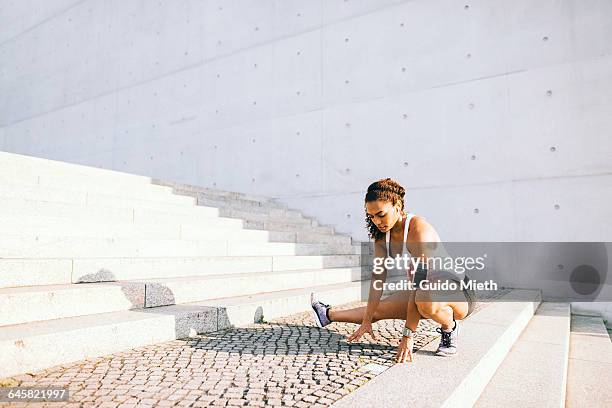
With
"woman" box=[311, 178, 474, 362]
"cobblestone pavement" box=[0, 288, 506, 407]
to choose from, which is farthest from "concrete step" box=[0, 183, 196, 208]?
"woman" box=[311, 178, 474, 362]

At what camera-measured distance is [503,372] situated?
278cm

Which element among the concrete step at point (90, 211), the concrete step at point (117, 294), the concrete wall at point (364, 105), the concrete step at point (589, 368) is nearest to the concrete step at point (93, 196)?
the concrete step at point (90, 211)

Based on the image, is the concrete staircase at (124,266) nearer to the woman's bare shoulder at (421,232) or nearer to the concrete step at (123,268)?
the concrete step at (123,268)

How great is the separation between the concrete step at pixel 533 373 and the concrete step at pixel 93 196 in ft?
13.5

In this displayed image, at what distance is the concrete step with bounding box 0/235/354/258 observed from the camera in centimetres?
305

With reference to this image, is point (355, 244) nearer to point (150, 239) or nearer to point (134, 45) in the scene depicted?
point (150, 239)

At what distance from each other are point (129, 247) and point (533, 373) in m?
3.50

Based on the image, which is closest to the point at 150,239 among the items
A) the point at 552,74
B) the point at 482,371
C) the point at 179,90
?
the point at 482,371

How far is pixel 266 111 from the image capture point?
30.8 feet

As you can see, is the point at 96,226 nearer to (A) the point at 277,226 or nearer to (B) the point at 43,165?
(B) the point at 43,165

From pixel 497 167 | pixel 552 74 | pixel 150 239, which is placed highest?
pixel 552 74

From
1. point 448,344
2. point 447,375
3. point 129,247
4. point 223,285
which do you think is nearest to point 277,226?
point 223,285

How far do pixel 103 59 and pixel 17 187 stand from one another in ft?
34.2

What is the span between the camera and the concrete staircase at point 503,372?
1.95 metres
